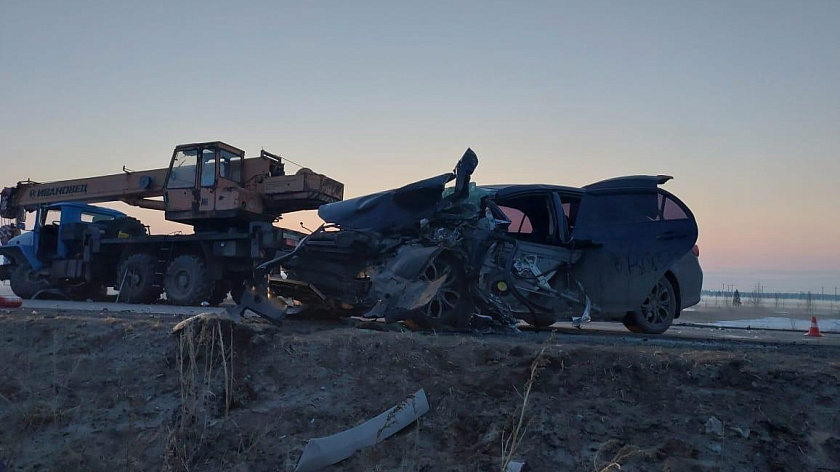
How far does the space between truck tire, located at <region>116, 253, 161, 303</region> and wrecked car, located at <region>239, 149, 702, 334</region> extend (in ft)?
21.7

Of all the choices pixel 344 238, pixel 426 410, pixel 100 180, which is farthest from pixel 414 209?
pixel 100 180

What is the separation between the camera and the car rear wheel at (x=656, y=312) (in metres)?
7.99

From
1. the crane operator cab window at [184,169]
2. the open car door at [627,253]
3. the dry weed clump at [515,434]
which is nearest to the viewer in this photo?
the dry weed clump at [515,434]

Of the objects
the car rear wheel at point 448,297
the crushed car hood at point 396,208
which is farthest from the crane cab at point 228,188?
the car rear wheel at point 448,297

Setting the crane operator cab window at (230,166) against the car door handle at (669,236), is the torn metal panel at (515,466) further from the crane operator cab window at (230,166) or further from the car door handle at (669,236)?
the crane operator cab window at (230,166)

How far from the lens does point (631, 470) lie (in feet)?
9.38

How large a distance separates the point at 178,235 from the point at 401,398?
10662 mm

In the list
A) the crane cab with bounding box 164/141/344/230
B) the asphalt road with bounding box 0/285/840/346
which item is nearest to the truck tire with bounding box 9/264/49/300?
the crane cab with bounding box 164/141/344/230

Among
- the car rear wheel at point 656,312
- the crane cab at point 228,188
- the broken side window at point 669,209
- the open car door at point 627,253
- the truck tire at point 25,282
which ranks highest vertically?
the crane cab at point 228,188

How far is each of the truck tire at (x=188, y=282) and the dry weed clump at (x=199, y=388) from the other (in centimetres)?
826

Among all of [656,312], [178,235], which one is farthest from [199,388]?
[178,235]

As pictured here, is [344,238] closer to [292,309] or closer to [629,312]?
[292,309]

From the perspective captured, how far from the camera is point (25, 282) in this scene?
49.9ft

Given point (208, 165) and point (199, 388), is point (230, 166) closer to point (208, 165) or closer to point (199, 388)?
point (208, 165)
